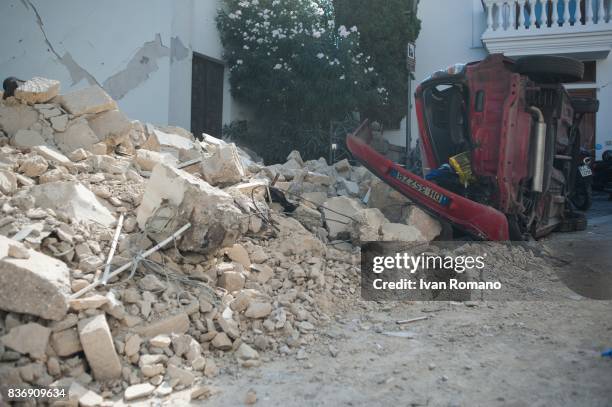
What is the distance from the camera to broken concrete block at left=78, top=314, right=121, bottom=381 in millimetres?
2965

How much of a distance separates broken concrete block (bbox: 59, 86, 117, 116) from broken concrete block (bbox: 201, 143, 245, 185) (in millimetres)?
1329

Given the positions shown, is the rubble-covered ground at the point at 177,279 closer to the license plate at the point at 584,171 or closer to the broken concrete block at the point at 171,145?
the broken concrete block at the point at 171,145

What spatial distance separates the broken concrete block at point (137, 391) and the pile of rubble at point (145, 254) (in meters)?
0.01

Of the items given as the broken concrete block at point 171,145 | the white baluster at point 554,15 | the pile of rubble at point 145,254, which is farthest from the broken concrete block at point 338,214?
the white baluster at point 554,15

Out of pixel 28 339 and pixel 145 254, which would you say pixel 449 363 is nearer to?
pixel 145 254

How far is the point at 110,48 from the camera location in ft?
28.0

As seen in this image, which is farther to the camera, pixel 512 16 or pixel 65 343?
pixel 512 16

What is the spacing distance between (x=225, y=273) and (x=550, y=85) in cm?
348

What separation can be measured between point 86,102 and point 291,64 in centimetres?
512

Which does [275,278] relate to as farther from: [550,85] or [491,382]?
[550,85]

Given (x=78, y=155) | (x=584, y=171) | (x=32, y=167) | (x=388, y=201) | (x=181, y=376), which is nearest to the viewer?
(x=181, y=376)

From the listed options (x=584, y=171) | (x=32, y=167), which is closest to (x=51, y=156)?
(x=32, y=167)

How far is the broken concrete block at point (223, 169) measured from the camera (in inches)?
208

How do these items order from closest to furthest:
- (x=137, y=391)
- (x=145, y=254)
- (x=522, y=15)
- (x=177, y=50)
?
(x=137, y=391)
(x=145, y=254)
(x=177, y=50)
(x=522, y=15)
